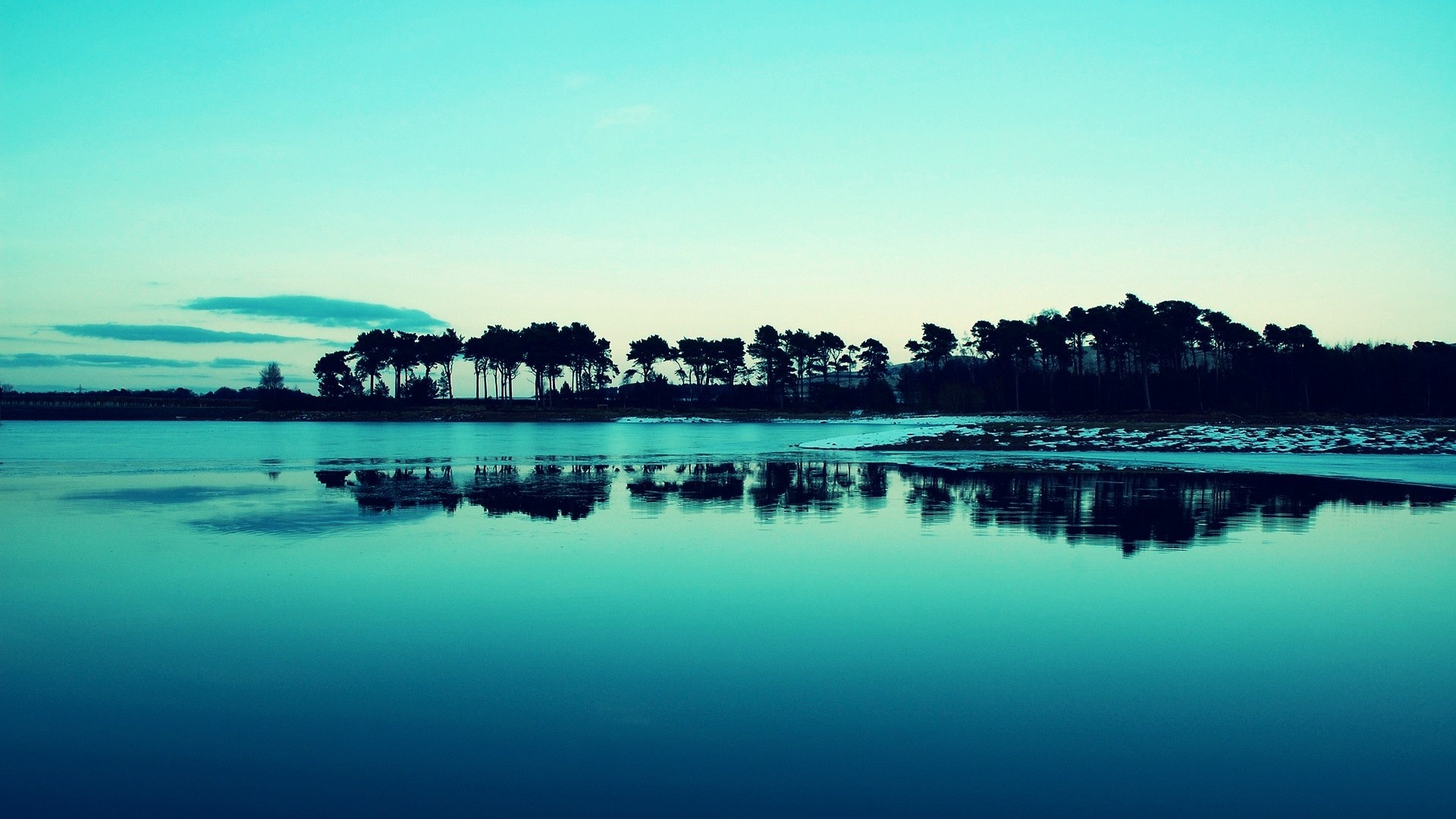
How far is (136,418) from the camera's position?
15338cm

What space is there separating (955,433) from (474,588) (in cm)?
4685

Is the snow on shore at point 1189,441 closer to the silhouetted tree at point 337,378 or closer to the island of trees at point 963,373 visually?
the island of trees at point 963,373

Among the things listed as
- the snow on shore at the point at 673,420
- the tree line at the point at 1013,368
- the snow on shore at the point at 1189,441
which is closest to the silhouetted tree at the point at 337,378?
the tree line at the point at 1013,368

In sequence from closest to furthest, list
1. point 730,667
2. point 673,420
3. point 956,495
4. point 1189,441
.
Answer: point 730,667
point 956,495
point 1189,441
point 673,420

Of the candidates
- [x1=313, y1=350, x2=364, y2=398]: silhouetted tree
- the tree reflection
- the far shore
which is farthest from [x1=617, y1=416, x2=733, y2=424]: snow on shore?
the tree reflection

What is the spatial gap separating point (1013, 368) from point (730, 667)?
448ft

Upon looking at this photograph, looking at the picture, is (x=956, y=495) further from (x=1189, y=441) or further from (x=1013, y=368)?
(x=1013, y=368)

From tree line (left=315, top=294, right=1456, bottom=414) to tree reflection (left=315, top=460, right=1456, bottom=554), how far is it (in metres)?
78.1

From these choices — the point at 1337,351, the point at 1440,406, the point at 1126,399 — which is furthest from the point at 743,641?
the point at 1337,351

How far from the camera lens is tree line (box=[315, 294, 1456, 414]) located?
345ft

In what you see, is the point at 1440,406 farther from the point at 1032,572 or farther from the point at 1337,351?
the point at 1032,572

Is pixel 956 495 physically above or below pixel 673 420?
below

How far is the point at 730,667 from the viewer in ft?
25.2

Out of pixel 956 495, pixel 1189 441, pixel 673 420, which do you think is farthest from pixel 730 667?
pixel 673 420
